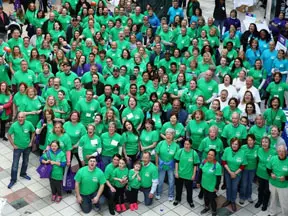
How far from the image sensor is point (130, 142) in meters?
10.5

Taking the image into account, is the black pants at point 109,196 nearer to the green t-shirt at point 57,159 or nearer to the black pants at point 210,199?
the green t-shirt at point 57,159

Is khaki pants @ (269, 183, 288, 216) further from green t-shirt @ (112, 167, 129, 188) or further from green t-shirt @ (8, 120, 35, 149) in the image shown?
green t-shirt @ (8, 120, 35, 149)

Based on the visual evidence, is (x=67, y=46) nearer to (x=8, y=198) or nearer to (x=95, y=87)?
(x=95, y=87)

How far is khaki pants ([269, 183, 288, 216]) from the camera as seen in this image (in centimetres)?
962

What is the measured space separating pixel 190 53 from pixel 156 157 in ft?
14.4

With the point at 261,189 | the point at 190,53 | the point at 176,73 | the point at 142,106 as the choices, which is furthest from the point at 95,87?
the point at 261,189

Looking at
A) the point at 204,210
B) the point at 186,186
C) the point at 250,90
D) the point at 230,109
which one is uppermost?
the point at 250,90

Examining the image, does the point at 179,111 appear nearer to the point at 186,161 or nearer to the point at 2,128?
the point at 186,161

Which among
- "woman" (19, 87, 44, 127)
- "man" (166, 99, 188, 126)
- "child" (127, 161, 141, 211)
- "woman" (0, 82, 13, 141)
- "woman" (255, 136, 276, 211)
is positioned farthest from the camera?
"woman" (0, 82, 13, 141)

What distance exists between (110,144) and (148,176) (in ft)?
3.24

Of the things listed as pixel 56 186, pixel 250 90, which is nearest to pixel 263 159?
pixel 250 90

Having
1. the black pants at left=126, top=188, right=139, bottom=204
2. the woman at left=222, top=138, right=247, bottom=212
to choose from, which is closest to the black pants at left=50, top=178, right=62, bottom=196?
the black pants at left=126, top=188, right=139, bottom=204

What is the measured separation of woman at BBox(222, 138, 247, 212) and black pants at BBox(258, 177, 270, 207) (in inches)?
17.3

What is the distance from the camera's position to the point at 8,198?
10.5 metres
